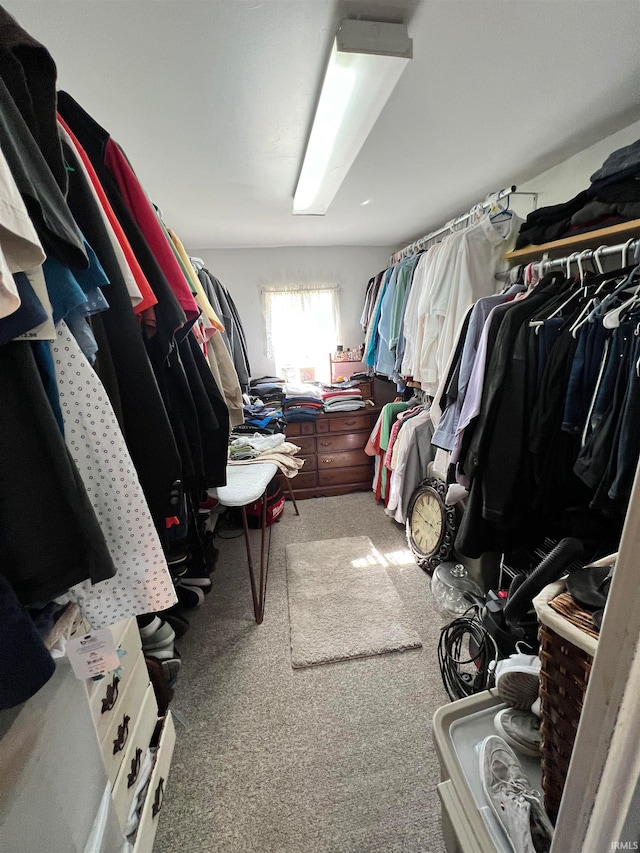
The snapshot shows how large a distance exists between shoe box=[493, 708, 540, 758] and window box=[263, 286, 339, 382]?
10.3ft

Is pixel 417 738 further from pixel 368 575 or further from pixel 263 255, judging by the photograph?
pixel 263 255

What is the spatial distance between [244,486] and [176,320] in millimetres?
1096

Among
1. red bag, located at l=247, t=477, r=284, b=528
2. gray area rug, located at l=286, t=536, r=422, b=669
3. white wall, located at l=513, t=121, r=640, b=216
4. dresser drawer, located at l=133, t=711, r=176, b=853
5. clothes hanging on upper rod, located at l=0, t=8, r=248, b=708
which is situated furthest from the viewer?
red bag, located at l=247, t=477, r=284, b=528

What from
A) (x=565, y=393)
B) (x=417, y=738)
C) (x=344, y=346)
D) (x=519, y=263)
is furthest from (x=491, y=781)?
(x=344, y=346)

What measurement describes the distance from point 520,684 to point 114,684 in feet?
3.22

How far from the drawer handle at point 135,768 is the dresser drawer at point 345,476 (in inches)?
89.5

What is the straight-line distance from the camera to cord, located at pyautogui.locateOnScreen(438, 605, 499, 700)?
3.92 feet

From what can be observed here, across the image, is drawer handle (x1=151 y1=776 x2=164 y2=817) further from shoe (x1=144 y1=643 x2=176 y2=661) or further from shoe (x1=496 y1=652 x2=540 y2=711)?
shoe (x1=496 y1=652 x2=540 y2=711)

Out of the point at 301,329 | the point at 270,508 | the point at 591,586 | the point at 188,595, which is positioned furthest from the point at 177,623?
the point at 301,329

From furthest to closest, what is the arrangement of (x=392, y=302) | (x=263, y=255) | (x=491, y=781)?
(x=263, y=255)
(x=392, y=302)
(x=491, y=781)

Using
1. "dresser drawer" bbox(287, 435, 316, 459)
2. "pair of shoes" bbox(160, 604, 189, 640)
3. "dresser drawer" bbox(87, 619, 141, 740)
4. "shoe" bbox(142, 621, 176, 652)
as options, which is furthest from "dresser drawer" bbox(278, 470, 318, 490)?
"dresser drawer" bbox(87, 619, 141, 740)

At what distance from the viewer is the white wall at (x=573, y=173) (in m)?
1.38

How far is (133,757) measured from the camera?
97 cm

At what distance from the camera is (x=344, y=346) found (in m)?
3.60
